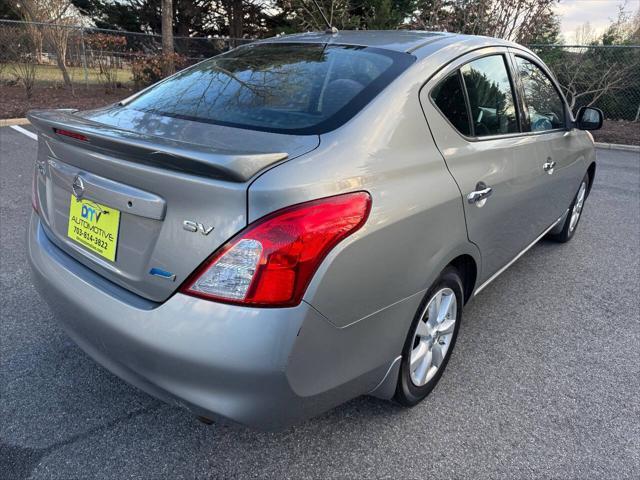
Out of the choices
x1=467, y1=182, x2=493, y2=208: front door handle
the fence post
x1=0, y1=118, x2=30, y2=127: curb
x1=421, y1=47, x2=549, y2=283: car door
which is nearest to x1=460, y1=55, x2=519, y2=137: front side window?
x1=421, y1=47, x2=549, y2=283: car door

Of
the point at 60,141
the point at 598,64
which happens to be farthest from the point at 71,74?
the point at 598,64

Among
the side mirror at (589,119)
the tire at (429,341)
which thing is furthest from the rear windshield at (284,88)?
Result: the side mirror at (589,119)

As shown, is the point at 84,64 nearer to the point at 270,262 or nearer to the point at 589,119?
the point at 589,119

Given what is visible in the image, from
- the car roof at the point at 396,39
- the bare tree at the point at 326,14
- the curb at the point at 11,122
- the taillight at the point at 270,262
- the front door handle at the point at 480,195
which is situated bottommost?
the curb at the point at 11,122

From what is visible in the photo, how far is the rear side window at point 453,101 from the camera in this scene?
215 cm

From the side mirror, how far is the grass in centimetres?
1225

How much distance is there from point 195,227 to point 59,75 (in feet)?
46.0

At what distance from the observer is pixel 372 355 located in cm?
179

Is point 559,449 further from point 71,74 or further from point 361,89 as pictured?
point 71,74

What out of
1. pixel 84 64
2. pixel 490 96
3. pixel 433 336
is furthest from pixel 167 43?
pixel 433 336

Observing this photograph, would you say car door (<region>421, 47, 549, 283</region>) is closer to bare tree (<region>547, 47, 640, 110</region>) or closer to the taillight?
the taillight

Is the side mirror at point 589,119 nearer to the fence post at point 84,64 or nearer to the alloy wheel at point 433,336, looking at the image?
the alloy wheel at point 433,336

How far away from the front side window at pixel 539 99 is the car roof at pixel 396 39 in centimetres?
34

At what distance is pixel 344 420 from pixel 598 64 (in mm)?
14198
